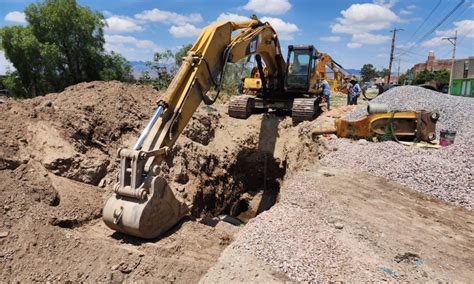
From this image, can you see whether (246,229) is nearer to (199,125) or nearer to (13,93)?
(199,125)

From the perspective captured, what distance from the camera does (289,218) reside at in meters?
4.64

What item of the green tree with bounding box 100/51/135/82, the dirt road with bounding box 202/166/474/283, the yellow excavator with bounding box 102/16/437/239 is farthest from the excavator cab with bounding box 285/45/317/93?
the green tree with bounding box 100/51/135/82

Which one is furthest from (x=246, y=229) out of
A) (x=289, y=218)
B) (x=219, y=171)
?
(x=219, y=171)

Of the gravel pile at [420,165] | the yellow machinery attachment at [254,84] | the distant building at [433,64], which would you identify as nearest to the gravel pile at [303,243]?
the gravel pile at [420,165]

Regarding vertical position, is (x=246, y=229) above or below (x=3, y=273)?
above

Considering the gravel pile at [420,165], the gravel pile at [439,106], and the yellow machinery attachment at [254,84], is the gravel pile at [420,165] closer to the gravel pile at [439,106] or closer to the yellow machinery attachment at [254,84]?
the gravel pile at [439,106]

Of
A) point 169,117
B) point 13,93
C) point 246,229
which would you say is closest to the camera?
point 246,229

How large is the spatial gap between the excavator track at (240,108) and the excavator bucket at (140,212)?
6917 mm

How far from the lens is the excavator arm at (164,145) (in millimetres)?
4570

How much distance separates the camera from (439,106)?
11.3 m

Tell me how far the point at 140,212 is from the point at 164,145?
42.2 inches

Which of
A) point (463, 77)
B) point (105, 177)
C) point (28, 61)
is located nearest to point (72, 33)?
point (28, 61)

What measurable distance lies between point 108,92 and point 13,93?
16.5 metres

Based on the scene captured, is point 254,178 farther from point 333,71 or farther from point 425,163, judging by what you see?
point 333,71
